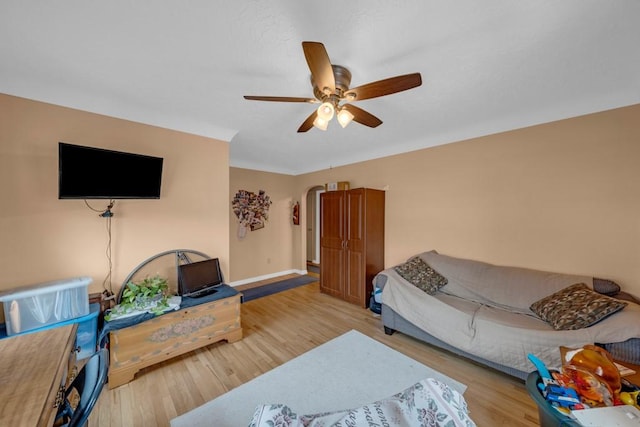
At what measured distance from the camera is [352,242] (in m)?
3.59

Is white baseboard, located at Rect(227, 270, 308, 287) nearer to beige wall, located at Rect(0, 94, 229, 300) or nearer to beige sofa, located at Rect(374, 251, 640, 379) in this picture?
beige wall, located at Rect(0, 94, 229, 300)

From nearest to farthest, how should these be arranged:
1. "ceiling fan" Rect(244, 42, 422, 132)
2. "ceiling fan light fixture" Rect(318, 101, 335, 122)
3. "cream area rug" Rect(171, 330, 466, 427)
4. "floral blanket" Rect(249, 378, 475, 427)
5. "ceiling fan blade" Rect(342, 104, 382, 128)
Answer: "floral blanket" Rect(249, 378, 475, 427), "ceiling fan" Rect(244, 42, 422, 132), "ceiling fan light fixture" Rect(318, 101, 335, 122), "cream area rug" Rect(171, 330, 466, 427), "ceiling fan blade" Rect(342, 104, 382, 128)

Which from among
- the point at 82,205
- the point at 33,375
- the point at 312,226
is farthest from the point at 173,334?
the point at 312,226

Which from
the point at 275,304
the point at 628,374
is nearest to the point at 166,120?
the point at 275,304

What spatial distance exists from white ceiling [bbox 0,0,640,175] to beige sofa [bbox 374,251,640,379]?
5.66 feet

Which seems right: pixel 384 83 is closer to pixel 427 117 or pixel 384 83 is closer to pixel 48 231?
pixel 427 117

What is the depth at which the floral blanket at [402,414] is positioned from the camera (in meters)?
0.77

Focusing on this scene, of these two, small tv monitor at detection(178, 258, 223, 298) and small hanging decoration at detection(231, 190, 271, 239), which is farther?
small hanging decoration at detection(231, 190, 271, 239)

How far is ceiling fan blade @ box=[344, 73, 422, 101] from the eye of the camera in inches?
54.4

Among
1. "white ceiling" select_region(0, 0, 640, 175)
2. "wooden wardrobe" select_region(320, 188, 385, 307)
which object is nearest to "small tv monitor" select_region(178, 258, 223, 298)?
"white ceiling" select_region(0, 0, 640, 175)

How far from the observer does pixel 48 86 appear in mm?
1892

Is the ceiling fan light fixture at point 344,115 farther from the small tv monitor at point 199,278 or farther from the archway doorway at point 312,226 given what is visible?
the archway doorway at point 312,226

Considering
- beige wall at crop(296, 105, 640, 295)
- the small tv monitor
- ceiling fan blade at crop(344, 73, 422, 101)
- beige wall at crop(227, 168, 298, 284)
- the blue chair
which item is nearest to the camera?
the blue chair

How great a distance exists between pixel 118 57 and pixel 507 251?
408cm
